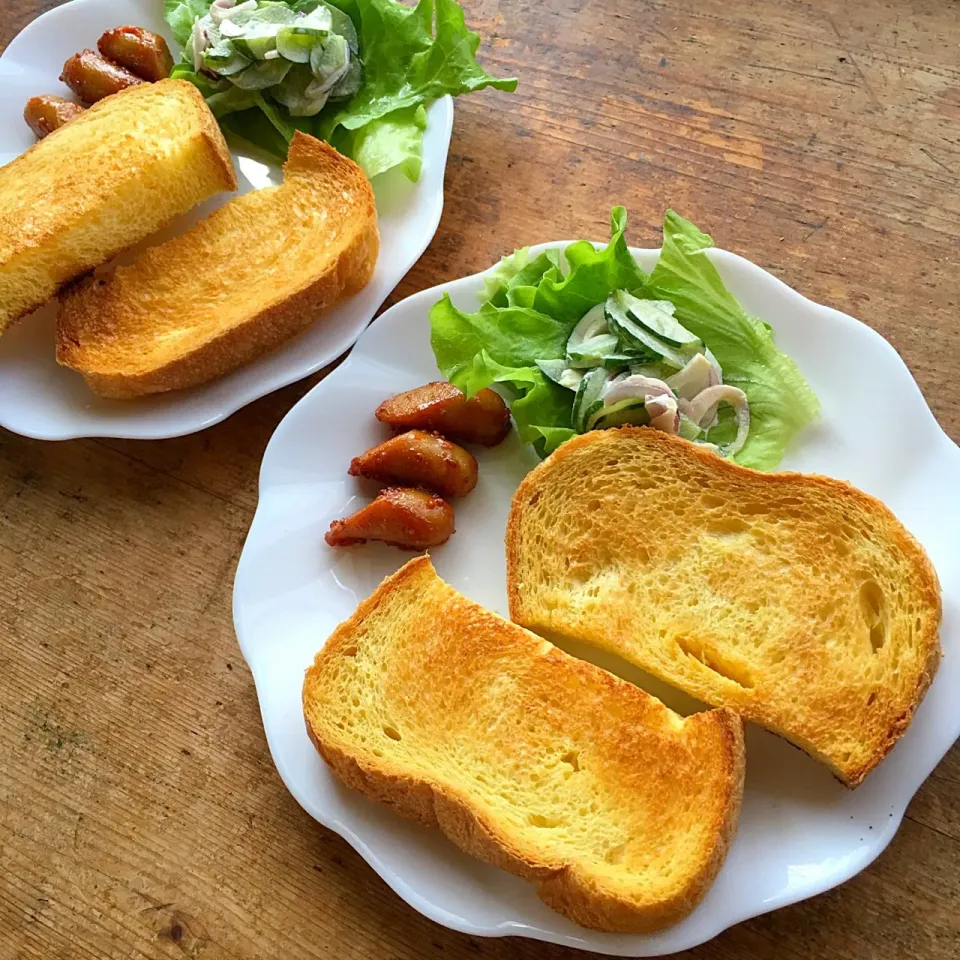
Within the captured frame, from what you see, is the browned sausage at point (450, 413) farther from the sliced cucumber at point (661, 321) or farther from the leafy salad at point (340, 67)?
the leafy salad at point (340, 67)

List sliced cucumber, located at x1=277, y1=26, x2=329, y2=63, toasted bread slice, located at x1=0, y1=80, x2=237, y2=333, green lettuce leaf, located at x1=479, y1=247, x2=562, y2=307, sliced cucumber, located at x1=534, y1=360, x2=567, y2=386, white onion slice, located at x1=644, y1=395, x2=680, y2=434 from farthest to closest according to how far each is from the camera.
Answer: sliced cucumber, located at x1=277, y1=26, x2=329, y2=63 < toasted bread slice, located at x1=0, y1=80, x2=237, y2=333 < green lettuce leaf, located at x1=479, y1=247, x2=562, y2=307 < sliced cucumber, located at x1=534, y1=360, x2=567, y2=386 < white onion slice, located at x1=644, y1=395, x2=680, y2=434

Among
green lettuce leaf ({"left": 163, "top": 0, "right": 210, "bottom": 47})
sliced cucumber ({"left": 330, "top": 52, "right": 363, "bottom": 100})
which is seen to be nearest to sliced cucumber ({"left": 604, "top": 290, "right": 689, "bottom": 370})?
sliced cucumber ({"left": 330, "top": 52, "right": 363, "bottom": 100})

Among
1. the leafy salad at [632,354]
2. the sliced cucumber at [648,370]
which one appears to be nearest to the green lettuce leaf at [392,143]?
the leafy salad at [632,354]

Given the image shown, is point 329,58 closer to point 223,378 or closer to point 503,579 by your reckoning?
point 223,378

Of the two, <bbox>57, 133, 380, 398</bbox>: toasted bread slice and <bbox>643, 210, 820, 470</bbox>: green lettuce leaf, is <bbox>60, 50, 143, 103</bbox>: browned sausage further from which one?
<bbox>643, 210, 820, 470</bbox>: green lettuce leaf

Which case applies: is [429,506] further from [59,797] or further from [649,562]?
[59,797]
